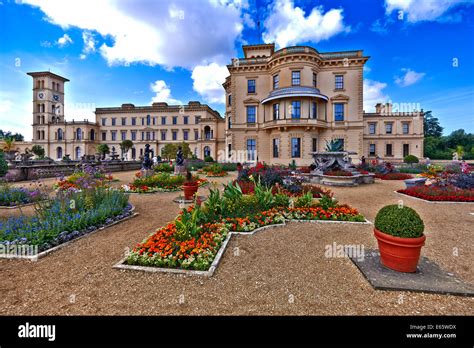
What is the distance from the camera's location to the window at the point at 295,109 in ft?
81.1

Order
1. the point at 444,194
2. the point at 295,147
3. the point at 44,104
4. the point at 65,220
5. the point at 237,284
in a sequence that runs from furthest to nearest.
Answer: the point at 44,104, the point at 295,147, the point at 444,194, the point at 65,220, the point at 237,284

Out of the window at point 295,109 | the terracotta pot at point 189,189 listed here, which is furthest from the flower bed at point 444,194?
the window at point 295,109

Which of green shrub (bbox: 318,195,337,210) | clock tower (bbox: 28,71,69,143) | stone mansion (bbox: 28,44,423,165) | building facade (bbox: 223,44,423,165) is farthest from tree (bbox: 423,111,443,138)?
clock tower (bbox: 28,71,69,143)

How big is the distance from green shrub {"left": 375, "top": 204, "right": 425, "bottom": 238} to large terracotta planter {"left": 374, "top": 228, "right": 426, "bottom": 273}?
0.07m

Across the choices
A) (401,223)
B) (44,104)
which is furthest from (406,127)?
(44,104)

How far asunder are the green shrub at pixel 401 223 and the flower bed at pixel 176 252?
9.86ft

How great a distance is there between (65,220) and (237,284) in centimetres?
474

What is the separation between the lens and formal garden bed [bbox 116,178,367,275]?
12.0 ft

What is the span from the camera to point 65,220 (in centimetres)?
515

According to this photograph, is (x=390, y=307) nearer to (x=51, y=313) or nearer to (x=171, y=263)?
(x=171, y=263)

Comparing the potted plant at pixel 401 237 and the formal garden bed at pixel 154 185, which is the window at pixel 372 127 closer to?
the formal garden bed at pixel 154 185

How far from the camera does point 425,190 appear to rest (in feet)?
32.1

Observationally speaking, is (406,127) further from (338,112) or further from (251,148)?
(251,148)

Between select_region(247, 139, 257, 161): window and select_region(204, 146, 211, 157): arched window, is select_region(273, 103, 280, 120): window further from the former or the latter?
select_region(204, 146, 211, 157): arched window
